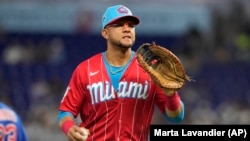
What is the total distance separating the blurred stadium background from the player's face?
8669 millimetres

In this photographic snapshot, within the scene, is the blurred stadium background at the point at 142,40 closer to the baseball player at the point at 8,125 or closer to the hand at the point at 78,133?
the hand at the point at 78,133

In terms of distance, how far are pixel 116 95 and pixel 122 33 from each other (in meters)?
0.48

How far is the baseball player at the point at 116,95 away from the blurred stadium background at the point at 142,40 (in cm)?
862

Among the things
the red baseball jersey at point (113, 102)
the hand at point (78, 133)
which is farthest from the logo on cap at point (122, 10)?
the hand at point (78, 133)

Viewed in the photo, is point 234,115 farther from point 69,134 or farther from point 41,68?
point 69,134

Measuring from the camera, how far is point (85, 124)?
7.02m

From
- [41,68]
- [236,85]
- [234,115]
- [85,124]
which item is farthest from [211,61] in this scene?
[85,124]

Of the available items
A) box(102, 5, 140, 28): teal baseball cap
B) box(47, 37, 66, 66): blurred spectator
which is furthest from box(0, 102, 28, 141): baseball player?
box(47, 37, 66, 66): blurred spectator

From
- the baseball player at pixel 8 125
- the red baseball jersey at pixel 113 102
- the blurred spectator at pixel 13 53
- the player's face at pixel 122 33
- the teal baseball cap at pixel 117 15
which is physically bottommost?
the baseball player at pixel 8 125

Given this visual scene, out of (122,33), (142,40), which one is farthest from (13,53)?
(122,33)

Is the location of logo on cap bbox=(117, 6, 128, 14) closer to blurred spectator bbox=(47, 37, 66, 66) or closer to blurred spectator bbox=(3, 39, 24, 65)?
blurred spectator bbox=(3, 39, 24, 65)

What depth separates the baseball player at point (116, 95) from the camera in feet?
22.5

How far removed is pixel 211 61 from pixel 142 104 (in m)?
9.91

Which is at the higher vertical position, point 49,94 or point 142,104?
point 49,94
